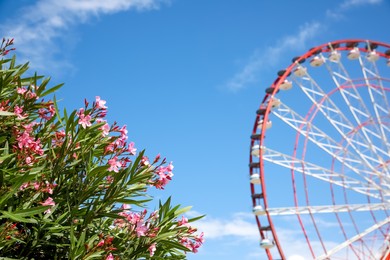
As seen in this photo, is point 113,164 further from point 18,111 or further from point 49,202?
point 18,111

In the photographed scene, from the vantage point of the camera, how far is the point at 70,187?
16.2ft

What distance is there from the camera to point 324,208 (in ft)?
69.6

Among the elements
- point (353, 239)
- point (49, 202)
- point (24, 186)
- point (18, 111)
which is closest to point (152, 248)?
point (49, 202)

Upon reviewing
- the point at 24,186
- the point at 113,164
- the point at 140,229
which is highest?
the point at 113,164

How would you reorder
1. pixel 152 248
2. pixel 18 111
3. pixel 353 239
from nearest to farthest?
pixel 18 111
pixel 152 248
pixel 353 239

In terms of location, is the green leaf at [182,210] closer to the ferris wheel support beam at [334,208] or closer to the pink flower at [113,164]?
the pink flower at [113,164]

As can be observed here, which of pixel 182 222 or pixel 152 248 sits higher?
pixel 182 222

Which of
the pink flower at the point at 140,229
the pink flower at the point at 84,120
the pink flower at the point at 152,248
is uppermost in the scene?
the pink flower at the point at 84,120

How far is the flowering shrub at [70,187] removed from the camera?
463 centimetres

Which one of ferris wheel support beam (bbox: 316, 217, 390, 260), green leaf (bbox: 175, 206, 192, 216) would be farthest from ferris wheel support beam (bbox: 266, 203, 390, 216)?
green leaf (bbox: 175, 206, 192, 216)

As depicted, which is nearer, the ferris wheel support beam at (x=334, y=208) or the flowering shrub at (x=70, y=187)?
the flowering shrub at (x=70, y=187)

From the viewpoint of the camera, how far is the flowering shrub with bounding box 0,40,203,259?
15.2 ft

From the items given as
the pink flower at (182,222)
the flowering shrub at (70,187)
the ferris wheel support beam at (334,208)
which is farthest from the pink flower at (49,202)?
the ferris wheel support beam at (334,208)

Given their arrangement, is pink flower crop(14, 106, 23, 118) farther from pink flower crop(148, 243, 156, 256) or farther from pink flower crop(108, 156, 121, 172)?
pink flower crop(148, 243, 156, 256)
